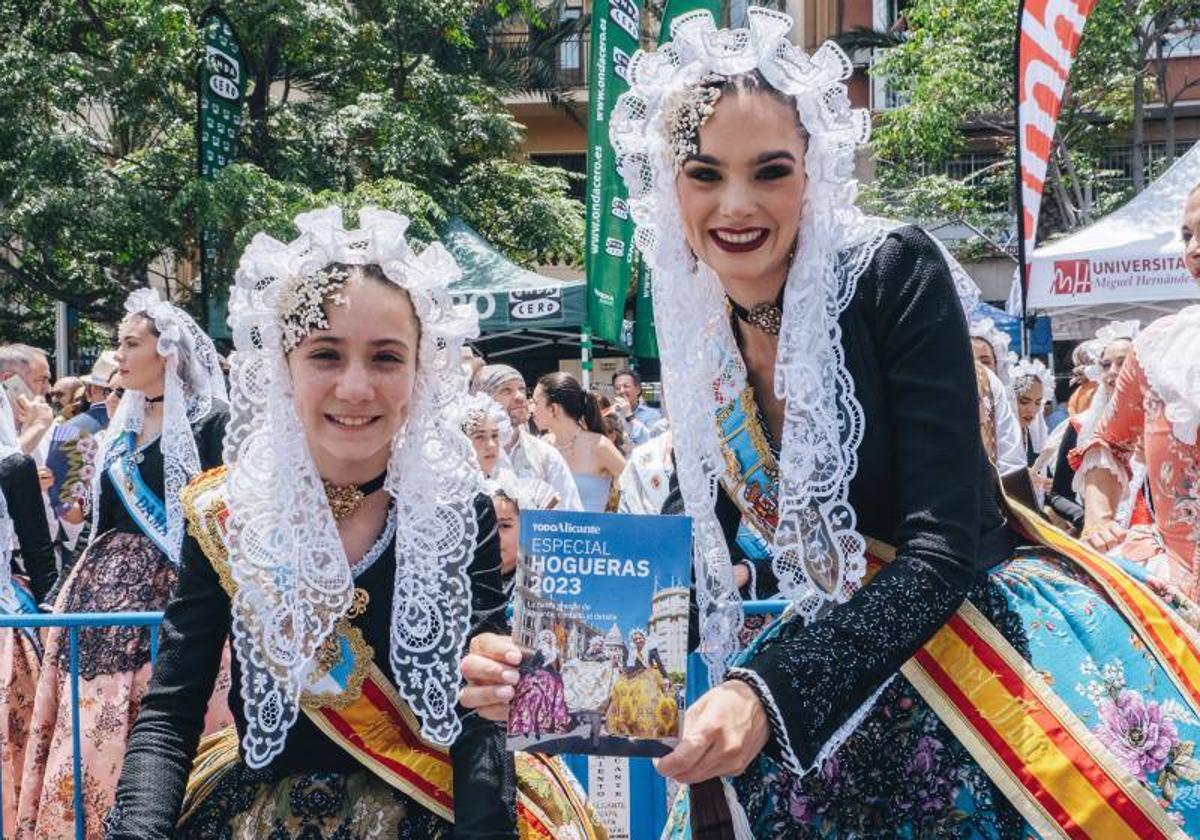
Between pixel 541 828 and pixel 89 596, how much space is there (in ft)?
10.2

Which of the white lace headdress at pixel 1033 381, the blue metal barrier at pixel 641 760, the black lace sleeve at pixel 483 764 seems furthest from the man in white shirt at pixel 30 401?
the black lace sleeve at pixel 483 764

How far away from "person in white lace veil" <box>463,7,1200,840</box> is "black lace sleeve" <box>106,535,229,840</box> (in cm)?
77

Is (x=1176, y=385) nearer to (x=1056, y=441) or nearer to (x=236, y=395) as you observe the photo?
(x=236, y=395)

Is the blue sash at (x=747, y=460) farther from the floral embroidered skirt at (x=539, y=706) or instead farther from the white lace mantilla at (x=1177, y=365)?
the white lace mantilla at (x=1177, y=365)

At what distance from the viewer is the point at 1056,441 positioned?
8.02 m

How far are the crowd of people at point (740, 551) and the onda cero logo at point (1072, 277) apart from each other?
6.99 metres

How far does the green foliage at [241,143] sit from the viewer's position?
14141 millimetres

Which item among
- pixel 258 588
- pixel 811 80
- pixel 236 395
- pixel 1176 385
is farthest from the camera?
pixel 1176 385

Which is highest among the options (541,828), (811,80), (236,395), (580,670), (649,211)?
(811,80)

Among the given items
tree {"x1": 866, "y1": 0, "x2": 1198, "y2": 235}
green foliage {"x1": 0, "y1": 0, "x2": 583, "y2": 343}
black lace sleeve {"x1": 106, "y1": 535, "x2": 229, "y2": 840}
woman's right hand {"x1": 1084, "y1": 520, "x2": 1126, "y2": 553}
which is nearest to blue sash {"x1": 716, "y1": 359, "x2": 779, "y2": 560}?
black lace sleeve {"x1": 106, "y1": 535, "x2": 229, "y2": 840}

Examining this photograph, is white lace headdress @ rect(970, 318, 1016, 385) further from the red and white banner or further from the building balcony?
the building balcony

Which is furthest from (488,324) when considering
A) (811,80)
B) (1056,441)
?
(811,80)

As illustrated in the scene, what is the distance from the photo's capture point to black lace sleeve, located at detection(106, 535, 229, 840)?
2.10 metres

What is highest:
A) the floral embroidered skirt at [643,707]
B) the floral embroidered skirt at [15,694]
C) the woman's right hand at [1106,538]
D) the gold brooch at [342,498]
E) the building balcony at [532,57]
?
the building balcony at [532,57]
